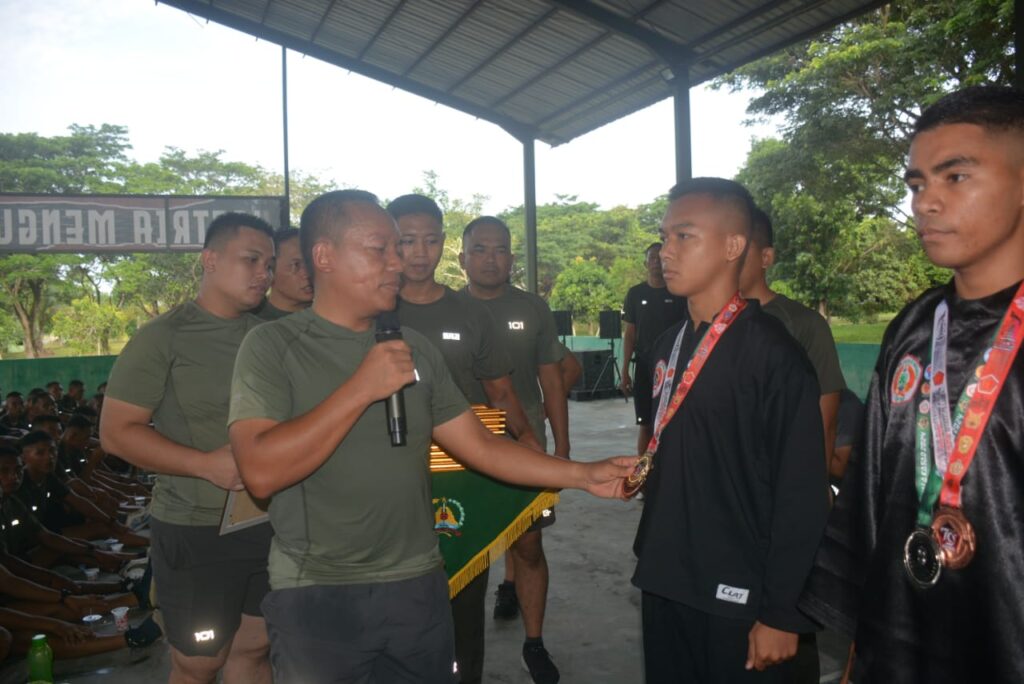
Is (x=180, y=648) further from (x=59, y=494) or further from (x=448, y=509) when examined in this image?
(x=59, y=494)

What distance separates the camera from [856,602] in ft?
5.44

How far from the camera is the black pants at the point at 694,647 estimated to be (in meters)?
1.96

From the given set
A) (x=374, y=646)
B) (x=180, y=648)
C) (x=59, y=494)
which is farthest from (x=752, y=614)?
(x=59, y=494)

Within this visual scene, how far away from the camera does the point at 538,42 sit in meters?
11.3

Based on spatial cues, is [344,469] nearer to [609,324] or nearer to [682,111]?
[682,111]

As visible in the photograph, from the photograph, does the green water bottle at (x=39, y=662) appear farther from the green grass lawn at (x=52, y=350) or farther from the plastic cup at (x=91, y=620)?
the green grass lawn at (x=52, y=350)

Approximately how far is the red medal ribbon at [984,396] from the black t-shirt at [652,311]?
17.0 feet

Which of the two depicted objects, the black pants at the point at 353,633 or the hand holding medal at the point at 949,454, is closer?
the hand holding medal at the point at 949,454

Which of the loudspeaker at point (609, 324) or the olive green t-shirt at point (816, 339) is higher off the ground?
the loudspeaker at point (609, 324)

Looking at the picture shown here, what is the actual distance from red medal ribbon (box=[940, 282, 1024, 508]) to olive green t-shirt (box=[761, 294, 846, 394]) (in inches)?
76.2

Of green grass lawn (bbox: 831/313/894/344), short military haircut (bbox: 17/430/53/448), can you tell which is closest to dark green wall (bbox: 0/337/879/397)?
short military haircut (bbox: 17/430/53/448)

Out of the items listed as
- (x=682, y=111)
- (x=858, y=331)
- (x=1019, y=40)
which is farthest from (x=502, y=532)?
(x=858, y=331)

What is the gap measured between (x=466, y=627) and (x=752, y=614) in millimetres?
1433

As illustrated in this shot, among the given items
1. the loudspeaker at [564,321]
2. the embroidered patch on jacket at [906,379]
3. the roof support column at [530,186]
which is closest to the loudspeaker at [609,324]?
the loudspeaker at [564,321]
